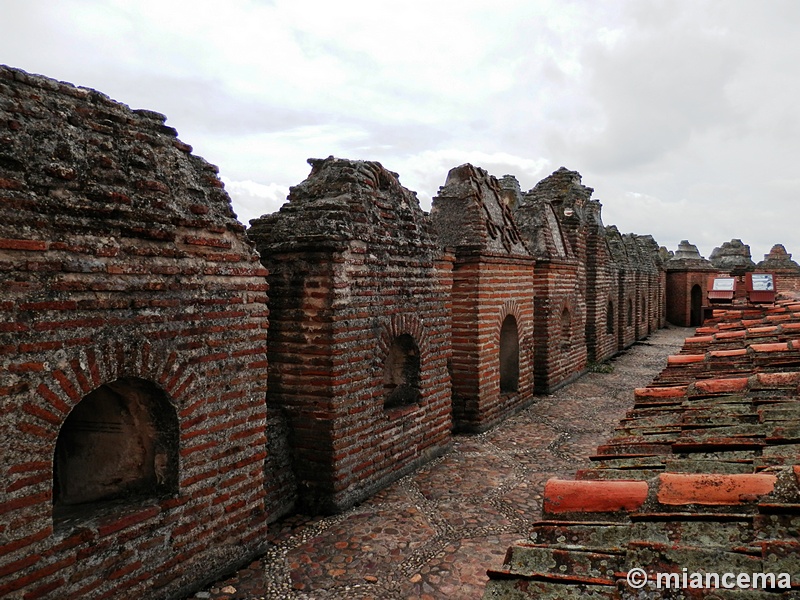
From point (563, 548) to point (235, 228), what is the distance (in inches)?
144

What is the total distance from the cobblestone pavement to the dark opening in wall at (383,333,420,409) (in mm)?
953

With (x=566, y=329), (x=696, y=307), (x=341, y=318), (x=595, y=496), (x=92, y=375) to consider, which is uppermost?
(x=341, y=318)

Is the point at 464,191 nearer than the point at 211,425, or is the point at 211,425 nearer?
the point at 211,425

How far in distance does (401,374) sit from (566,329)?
7446 millimetres

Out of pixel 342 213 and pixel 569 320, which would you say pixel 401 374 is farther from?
pixel 569 320

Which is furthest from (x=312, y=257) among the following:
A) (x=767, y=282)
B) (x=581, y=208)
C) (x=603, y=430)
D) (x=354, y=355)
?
(x=581, y=208)

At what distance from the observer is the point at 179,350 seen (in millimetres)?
4176

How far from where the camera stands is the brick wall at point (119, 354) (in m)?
3.27

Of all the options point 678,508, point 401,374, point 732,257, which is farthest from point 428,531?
point 732,257

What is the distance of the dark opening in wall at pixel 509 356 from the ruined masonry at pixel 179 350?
3.04 m

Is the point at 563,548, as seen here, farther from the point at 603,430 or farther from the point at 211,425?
the point at 603,430

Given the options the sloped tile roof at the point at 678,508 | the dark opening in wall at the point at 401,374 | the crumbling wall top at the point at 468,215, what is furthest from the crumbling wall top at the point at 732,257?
the sloped tile roof at the point at 678,508

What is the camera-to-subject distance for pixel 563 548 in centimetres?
197

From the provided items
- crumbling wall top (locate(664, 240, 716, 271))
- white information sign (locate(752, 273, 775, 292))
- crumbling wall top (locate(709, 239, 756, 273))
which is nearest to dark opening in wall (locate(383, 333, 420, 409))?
white information sign (locate(752, 273, 775, 292))
